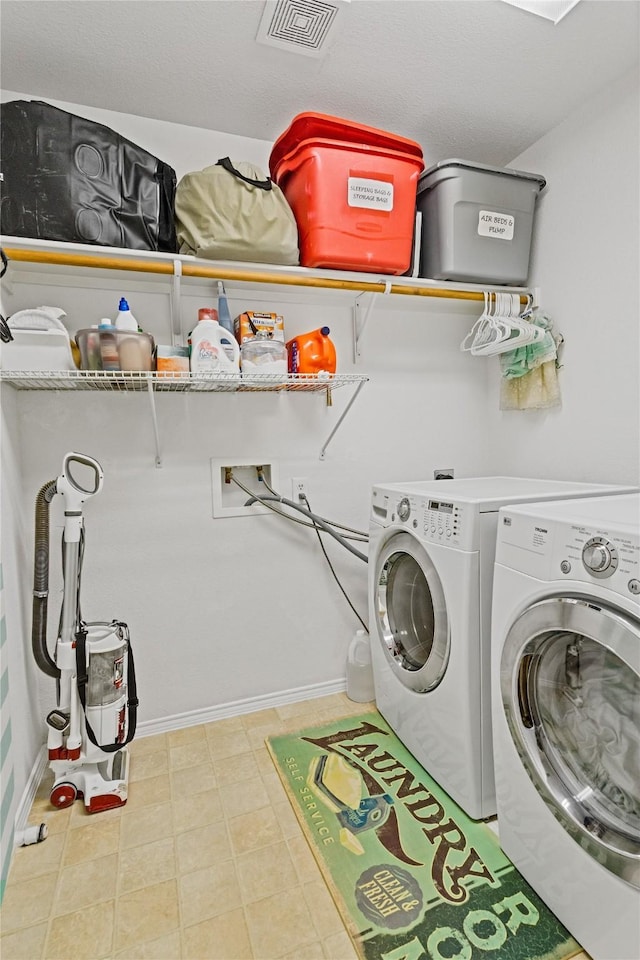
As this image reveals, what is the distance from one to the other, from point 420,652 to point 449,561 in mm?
467

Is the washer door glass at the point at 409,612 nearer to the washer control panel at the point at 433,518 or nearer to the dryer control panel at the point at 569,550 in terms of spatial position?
the washer control panel at the point at 433,518

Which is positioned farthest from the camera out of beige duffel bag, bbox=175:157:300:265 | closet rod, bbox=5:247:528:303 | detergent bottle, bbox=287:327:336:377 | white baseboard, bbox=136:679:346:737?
white baseboard, bbox=136:679:346:737

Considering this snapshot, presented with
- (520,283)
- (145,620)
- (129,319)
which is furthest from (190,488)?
(520,283)

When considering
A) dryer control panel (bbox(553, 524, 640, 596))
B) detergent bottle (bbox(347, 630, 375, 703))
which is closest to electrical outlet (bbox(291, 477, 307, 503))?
detergent bottle (bbox(347, 630, 375, 703))

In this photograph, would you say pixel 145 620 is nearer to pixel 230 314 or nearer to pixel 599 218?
pixel 230 314

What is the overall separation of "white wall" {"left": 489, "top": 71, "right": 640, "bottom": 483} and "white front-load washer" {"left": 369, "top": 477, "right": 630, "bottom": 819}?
242mm

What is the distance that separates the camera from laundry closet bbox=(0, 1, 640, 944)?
1.71 m

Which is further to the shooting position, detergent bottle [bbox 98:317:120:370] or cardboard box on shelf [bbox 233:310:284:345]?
cardboard box on shelf [bbox 233:310:284:345]

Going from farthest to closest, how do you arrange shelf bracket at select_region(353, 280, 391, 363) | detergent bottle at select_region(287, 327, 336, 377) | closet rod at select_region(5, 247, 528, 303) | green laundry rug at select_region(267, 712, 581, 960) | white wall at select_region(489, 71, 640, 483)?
shelf bracket at select_region(353, 280, 391, 363), detergent bottle at select_region(287, 327, 336, 377), white wall at select_region(489, 71, 640, 483), closet rod at select_region(5, 247, 528, 303), green laundry rug at select_region(267, 712, 581, 960)

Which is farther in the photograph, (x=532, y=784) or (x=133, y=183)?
(x=133, y=183)

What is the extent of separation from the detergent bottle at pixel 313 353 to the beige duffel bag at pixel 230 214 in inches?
12.2

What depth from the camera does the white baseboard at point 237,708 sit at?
1.95 m

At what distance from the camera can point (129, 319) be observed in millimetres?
1572

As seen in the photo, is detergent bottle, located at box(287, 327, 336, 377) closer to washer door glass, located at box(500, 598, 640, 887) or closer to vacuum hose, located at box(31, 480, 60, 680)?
vacuum hose, located at box(31, 480, 60, 680)
